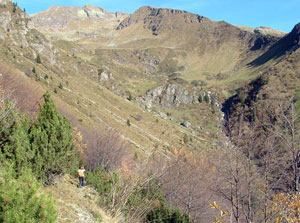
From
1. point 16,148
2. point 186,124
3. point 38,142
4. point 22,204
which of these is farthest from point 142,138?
point 22,204

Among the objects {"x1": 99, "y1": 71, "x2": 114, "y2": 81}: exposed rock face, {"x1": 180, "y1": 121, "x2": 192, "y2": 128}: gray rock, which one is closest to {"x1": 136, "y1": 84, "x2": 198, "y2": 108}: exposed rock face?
{"x1": 99, "y1": 71, "x2": 114, "y2": 81}: exposed rock face

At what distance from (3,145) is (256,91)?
148957mm

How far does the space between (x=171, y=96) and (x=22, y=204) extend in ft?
509

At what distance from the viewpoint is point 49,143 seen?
8.56 metres

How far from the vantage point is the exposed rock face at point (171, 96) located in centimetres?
15150

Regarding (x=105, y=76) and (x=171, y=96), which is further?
(x=171, y=96)

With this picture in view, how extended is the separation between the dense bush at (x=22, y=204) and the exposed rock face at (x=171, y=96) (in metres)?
144

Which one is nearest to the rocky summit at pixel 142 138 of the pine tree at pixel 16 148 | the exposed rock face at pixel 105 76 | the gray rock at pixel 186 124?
the pine tree at pixel 16 148

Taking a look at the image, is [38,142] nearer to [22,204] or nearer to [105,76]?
[22,204]

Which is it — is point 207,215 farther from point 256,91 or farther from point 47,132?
point 256,91

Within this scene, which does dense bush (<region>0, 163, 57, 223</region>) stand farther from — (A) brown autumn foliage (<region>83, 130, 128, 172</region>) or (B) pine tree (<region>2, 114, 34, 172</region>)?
(A) brown autumn foliage (<region>83, 130, 128, 172</region>)

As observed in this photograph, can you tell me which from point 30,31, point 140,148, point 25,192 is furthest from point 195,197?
point 30,31

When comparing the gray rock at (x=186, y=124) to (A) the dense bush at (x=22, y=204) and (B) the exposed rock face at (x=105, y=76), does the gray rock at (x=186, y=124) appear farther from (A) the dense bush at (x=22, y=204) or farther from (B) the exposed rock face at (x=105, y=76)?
(A) the dense bush at (x=22, y=204)

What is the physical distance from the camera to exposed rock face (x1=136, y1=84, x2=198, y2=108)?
5965 inches
